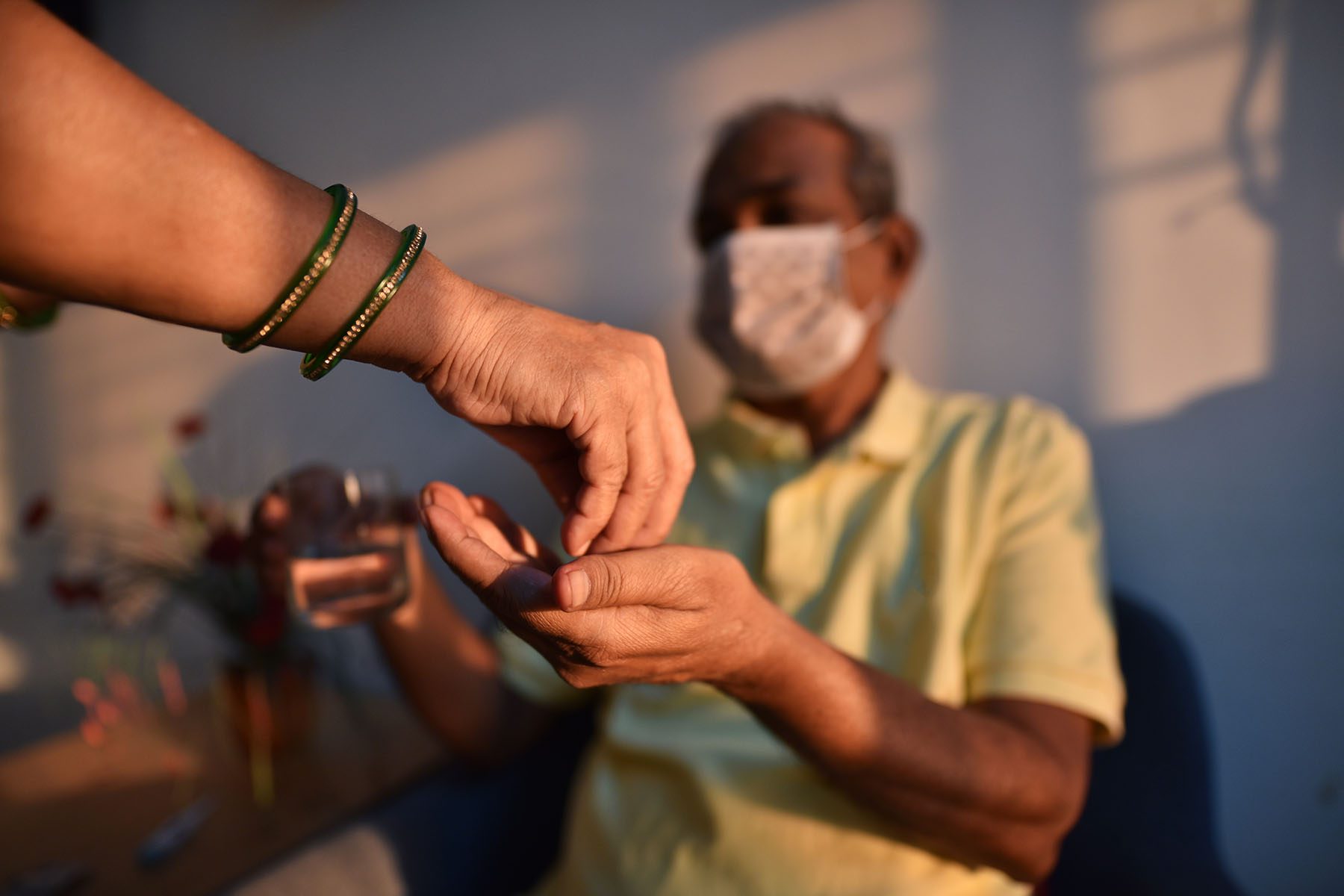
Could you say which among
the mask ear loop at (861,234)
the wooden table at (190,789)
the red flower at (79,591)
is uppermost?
the mask ear loop at (861,234)

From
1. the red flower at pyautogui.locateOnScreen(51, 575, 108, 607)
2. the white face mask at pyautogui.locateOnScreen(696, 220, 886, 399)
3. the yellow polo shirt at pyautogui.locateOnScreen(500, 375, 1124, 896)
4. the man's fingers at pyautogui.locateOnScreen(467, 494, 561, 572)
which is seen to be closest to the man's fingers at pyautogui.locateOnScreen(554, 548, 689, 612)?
the man's fingers at pyautogui.locateOnScreen(467, 494, 561, 572)

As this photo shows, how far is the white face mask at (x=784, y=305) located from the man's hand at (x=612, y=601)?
0.52m

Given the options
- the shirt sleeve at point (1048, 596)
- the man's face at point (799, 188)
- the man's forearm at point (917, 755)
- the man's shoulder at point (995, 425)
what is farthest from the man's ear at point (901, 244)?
the man's forearm at point (917, 755)

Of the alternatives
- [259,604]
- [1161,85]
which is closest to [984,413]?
[1161,85]

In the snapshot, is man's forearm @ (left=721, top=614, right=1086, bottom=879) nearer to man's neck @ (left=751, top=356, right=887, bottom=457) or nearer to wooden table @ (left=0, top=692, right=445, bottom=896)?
man's neck @ (left=751, top=356, right=887, bottom=457)

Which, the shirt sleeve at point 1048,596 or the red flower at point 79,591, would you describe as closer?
the shirt sleeve at point 1048,596

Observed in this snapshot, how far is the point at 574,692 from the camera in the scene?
1167mm

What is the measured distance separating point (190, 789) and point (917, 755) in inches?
45.8

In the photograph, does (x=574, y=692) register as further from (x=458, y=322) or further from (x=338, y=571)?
(x=458, y=322)

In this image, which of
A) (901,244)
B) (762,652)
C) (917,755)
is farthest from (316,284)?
(901,244)

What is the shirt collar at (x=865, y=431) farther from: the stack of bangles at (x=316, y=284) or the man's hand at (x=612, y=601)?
the stack of bangles at (x=316, y=284)

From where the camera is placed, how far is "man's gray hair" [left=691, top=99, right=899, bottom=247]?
1.12 m

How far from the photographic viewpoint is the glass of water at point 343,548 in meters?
0.80

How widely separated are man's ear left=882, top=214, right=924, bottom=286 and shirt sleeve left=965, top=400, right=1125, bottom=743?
33 cm
